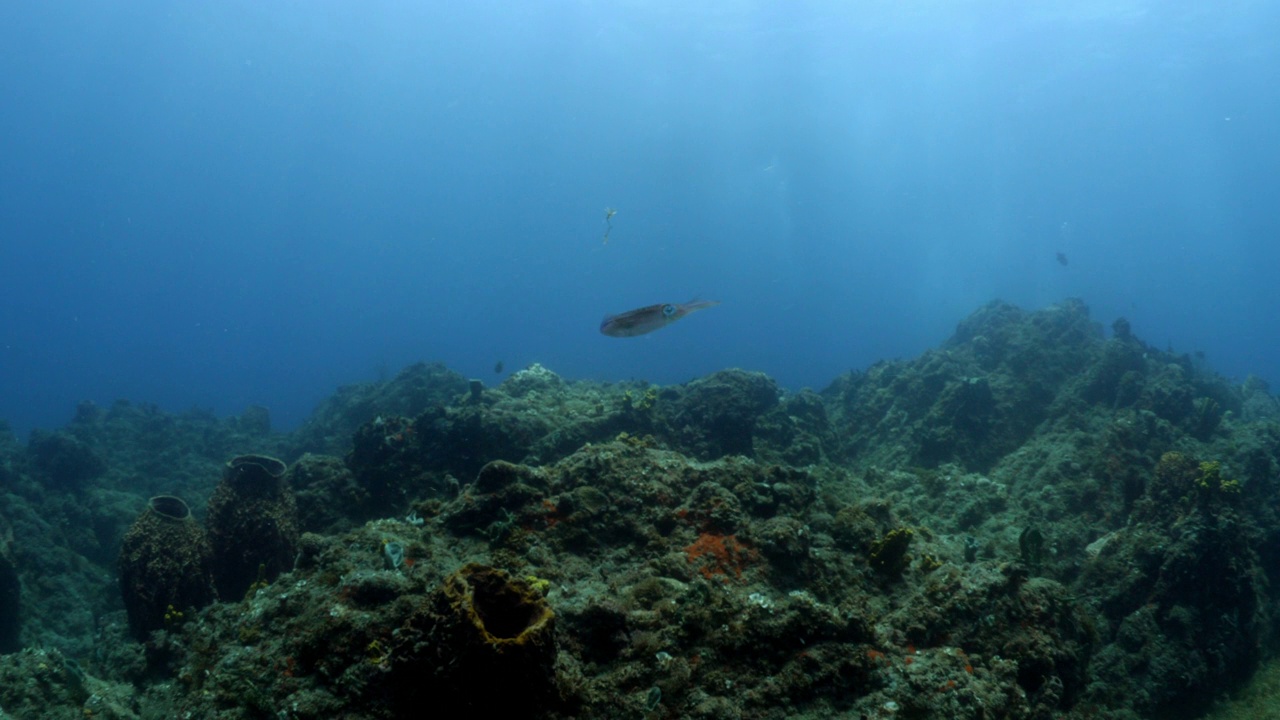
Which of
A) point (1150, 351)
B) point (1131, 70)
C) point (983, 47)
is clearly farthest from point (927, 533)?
point (1131, 70)

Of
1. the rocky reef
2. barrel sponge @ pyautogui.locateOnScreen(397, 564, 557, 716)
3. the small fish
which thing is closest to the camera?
barrel sponge @ pyautogui.locateOnScreen(397, 564, 557, 716)

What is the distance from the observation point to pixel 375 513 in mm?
10719

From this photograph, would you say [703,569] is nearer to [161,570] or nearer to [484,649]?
[484,649]

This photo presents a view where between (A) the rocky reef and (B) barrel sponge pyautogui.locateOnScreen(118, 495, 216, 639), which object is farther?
(B) barrel sponge pyautogui.locateOnScreen(118, 495, 216, 639)

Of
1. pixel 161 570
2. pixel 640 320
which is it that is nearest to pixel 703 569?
pixel 640 320

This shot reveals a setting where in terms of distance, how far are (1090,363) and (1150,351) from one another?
6439mm

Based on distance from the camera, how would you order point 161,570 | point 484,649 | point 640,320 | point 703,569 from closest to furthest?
point 484,649, point 703,569, point 640,320, point 161,570

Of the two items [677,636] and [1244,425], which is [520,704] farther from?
[1244,425]

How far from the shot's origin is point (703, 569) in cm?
535

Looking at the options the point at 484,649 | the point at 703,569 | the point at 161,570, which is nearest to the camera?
the point at 484,649

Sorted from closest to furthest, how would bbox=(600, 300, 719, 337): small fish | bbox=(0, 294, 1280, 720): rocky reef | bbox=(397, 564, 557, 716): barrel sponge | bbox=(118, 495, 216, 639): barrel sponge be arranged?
bbox=(397, 564, 557, 716): barrel sponge < bbox=(0, 294, 1280, 720): rocky reef < bbox=(600, 300, 719, 337): small fish < bbox=(118, 495, 216, 639): barrel sponge

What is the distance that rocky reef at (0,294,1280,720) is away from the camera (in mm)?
3926

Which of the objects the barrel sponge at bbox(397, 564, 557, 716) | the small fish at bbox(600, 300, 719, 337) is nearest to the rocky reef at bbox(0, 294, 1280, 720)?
the barrel sponge at bbox(397, 564, 557, 716)

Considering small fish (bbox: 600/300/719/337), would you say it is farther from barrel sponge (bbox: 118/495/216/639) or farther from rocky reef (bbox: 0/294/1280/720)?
barrel sponge (bbox: 118/495/216/639)
